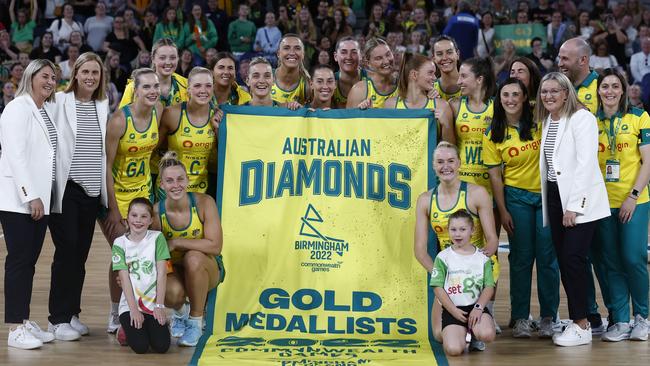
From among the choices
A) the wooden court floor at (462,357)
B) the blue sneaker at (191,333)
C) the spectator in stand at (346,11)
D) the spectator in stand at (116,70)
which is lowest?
the wooden court floor at (462,357)

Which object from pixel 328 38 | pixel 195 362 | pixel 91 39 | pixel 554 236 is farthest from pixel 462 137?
pixel 91 39

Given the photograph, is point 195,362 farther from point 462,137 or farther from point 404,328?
point 462,137

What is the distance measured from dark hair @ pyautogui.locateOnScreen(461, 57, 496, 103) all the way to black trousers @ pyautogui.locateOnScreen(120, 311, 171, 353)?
7.38ft

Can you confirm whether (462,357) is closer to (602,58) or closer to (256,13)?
(602,58)

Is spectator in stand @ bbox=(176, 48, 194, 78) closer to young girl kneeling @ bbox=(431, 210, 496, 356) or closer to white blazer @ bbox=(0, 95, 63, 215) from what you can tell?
white blazer @ bbox=(0, 95, 63, 215)

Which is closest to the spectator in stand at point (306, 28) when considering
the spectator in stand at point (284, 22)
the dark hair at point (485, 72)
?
the spectator in stand at point (284, 22)

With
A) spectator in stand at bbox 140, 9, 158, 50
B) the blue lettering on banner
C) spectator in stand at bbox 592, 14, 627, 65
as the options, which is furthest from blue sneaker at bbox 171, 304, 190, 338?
spectator in stand at bbox 592, 14, 627, 65

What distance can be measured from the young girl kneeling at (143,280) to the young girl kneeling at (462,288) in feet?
4.73

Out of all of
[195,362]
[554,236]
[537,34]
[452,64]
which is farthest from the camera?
[537,34]

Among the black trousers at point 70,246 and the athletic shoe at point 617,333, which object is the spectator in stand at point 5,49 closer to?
the black trousers at point 70,246

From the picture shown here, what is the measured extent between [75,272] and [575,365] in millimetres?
2782

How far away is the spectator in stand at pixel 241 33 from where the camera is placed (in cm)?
1434

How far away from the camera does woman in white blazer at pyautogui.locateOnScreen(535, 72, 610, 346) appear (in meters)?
5.84

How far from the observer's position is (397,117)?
629 cm
